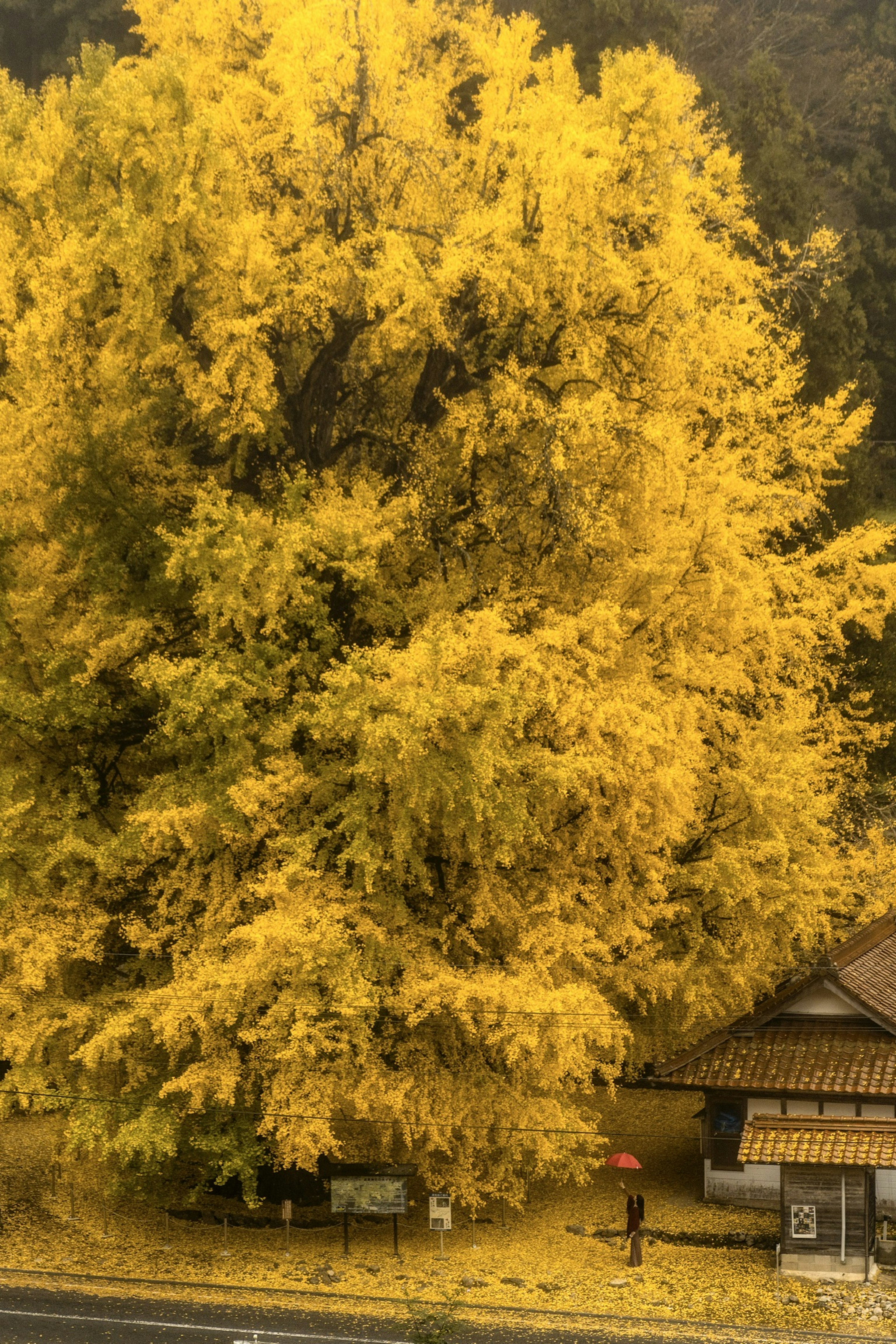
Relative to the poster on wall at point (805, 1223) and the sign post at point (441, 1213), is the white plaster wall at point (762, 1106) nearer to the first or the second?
the poster on wall at point (805, 1223)

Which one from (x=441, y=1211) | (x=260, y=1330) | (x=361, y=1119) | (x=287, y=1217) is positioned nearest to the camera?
(x=260, y=1330)

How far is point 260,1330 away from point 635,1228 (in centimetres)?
591

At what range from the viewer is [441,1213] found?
25.0m

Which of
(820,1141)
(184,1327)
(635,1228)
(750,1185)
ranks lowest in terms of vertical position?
(184,1327)

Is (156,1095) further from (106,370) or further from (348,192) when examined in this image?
(348,192)

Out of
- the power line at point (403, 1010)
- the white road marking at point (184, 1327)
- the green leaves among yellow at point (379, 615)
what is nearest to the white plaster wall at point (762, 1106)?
the green leaves among yellow at point (379, 615)

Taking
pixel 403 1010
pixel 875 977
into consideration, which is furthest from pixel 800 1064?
pixel 403 1010

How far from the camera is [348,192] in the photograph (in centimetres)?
2673

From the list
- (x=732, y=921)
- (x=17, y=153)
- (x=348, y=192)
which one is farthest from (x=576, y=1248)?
(x=17, y=153)

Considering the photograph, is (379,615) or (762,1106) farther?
(762,1106)

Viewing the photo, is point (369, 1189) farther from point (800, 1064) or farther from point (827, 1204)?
point (800, 1064)

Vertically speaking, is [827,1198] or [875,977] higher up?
[875,977]

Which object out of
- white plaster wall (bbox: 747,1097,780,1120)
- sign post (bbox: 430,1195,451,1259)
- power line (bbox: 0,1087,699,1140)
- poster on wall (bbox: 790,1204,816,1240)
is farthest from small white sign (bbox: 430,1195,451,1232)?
white plaster wall (bbox: 747,1097,780,1120)

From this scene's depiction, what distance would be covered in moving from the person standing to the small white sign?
2.72 metres
